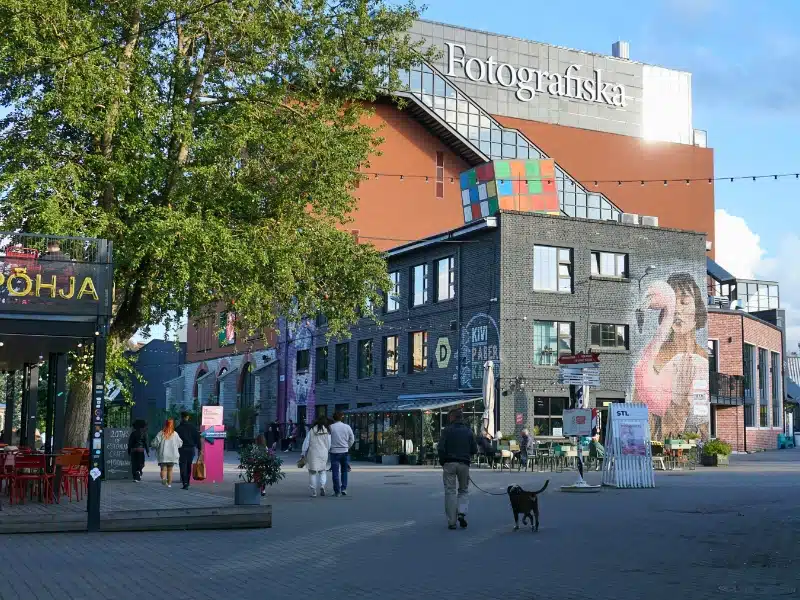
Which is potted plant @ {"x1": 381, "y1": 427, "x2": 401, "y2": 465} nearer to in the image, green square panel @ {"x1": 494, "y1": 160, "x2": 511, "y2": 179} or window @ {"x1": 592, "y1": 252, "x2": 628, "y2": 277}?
window @ {"x1": 592, "y1": 252, "x2": 628, "y2": 277}

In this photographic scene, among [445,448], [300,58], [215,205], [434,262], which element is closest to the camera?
[445,448]

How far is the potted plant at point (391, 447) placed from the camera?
40562 millimetres

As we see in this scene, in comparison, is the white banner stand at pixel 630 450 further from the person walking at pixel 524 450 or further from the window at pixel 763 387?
the window at pixel 763 387

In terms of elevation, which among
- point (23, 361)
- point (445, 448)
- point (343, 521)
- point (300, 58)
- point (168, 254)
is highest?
point (300, 58)

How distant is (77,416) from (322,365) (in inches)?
1148

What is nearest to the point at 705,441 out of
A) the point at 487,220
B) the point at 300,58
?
the point at 487,220

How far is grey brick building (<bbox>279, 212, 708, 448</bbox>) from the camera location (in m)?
40.2

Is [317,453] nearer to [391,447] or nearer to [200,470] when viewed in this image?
[200,470]

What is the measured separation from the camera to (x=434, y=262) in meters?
44.5

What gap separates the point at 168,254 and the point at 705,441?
1039 inches

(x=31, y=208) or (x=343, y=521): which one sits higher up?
(x=31, y=208)

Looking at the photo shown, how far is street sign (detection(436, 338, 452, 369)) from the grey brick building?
→ 4 cm

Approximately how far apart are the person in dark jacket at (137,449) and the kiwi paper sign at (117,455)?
157 mm

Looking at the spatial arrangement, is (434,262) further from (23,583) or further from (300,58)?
(23,583)
